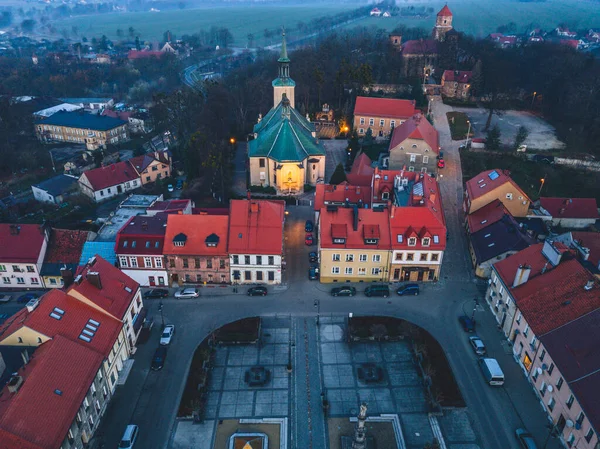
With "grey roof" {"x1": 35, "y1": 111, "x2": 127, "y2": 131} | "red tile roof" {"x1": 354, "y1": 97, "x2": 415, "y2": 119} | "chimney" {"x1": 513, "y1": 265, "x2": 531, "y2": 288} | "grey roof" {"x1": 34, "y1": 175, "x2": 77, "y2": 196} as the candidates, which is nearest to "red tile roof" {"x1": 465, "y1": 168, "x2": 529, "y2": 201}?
"chimney" {"x1": 513, "y1": 265, "x2": 531, "y2": 288}

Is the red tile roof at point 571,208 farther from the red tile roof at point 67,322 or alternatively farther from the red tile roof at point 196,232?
the red tile roof at point 67,322

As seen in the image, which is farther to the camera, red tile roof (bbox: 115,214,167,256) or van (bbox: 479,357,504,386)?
red tile roof (bbox: 115,214,167,256)

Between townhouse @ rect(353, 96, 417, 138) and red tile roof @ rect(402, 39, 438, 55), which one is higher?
red tile roof @ rect(402, 39, 438, 55)

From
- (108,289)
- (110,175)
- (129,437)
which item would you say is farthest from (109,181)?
(129,437)

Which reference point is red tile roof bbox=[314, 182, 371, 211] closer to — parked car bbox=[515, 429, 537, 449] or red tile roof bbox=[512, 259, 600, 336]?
red tile roof bbox=[512, 259, 600, 336]

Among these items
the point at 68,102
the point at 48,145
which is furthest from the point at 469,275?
the point at 68,102

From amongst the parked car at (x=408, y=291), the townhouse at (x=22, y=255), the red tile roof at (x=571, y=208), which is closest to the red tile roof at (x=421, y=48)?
the red tile roof at (x=571, y=208)

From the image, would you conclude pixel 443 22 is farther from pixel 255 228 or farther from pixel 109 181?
pixel 255 228

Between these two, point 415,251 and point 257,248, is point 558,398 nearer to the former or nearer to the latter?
point 415,251
